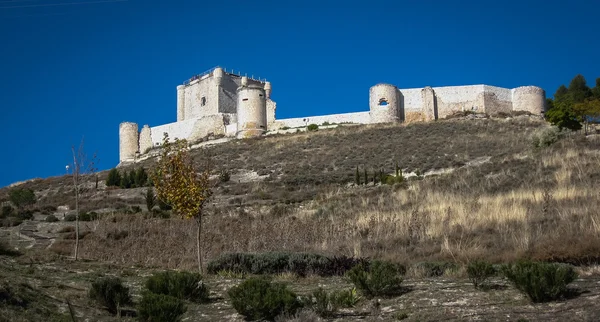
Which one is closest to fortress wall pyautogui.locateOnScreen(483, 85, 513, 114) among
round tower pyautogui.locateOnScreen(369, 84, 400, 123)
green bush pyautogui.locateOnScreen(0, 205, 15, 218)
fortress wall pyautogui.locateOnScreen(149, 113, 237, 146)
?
round tower pyautogui.locateOnScreen(369, 84, 400, 123)

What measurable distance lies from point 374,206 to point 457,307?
10.3m

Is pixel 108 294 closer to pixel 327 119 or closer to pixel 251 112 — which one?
pixel 251 112

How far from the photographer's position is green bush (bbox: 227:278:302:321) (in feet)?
21.4

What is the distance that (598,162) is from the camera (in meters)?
16.6

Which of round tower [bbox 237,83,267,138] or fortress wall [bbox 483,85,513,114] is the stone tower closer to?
round tower [bbox 237,83,267,138]

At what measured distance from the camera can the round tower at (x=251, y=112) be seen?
171 feet

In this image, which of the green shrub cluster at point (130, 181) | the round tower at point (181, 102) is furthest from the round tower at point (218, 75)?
the green shrub cluster at point (130, 181)

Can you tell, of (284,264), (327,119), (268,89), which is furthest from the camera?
(268,89)

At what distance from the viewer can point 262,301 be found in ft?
21.5

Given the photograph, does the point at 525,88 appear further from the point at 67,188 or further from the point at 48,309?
the point at 48,309

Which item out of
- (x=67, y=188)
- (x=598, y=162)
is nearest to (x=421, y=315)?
(x=598, y=162)

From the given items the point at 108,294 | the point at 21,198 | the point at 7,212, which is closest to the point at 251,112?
the point at 21,198

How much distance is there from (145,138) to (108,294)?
55.7 meters

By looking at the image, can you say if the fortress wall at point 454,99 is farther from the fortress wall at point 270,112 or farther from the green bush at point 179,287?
the green bush at point 179,287
